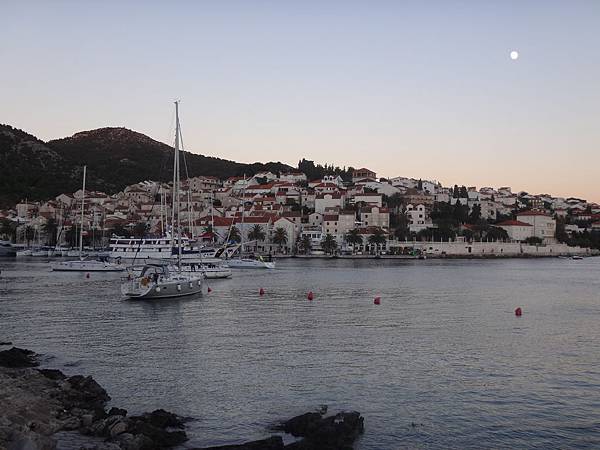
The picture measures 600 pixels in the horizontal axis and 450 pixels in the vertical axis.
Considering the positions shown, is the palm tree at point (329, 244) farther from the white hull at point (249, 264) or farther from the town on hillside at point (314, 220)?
the white hull at point (249, 264)

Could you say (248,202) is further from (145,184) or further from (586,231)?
(586,231)

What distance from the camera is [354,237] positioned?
94938mm

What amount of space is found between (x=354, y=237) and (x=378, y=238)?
145 inches

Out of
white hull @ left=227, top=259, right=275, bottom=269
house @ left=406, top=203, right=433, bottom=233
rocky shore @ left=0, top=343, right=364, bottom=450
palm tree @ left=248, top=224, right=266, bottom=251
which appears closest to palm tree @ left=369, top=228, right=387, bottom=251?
house @ left=406, top=203, right=433, bottom=233

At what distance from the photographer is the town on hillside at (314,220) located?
9719 cm

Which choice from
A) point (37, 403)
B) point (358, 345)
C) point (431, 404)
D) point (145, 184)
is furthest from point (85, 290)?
point (145, 184)

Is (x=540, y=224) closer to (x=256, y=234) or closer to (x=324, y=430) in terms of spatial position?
(x=256, y=234)

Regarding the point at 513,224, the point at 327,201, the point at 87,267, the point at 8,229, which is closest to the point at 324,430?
the point at 87,267

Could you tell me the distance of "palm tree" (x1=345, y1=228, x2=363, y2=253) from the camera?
312 feet

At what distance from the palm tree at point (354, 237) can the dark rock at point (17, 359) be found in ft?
261

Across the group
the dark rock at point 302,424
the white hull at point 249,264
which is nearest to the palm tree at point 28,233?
the white hull at point 249,264

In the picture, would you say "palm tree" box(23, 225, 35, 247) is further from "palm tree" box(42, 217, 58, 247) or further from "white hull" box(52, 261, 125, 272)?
"white hull" box(52, 261, 125, 272)

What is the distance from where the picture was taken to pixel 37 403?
11.7 m

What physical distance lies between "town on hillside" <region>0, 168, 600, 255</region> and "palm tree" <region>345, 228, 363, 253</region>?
0.76ft
